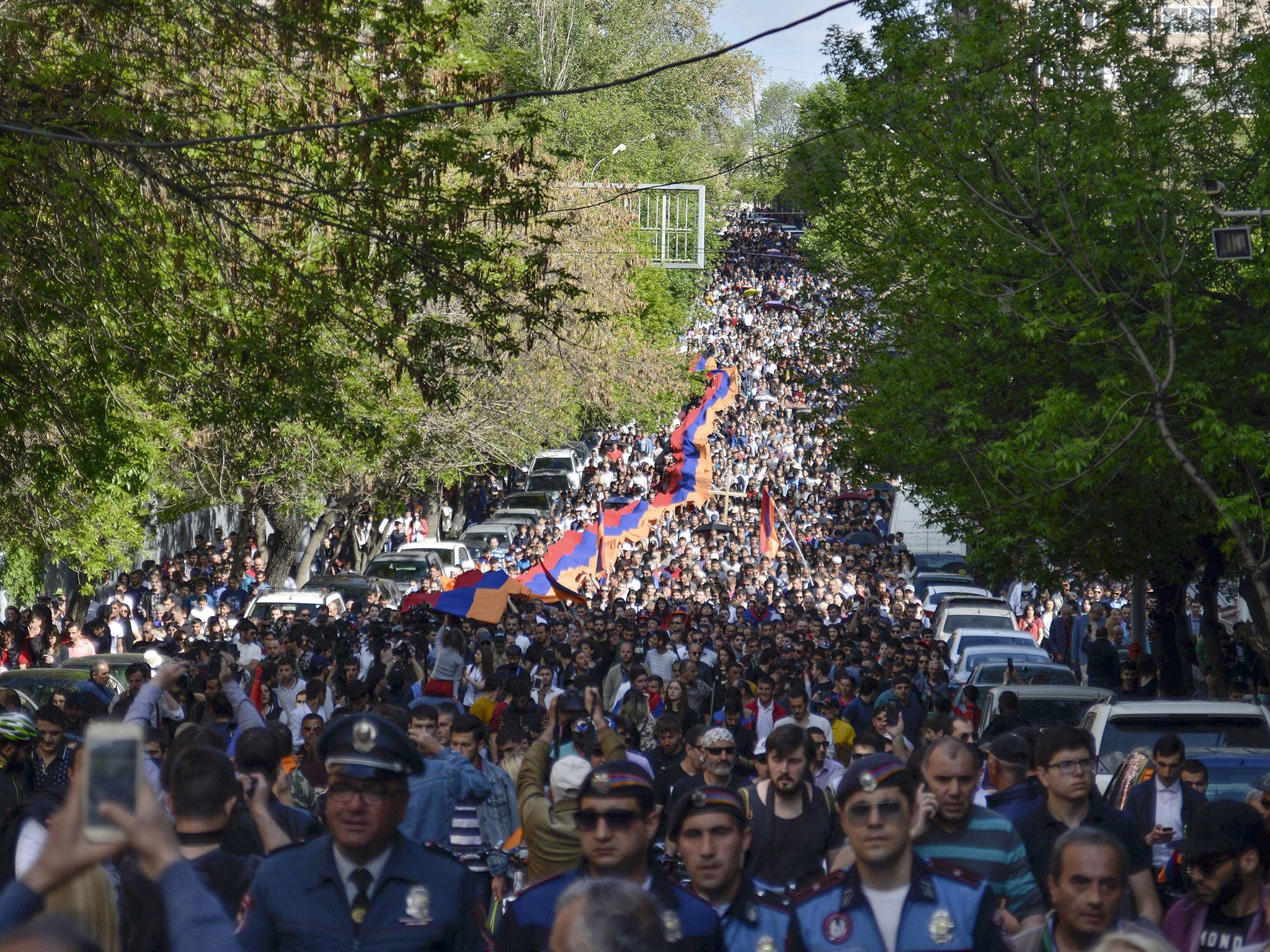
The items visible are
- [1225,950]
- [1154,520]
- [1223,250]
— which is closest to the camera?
[1225,950]

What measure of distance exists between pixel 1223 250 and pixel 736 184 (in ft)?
406

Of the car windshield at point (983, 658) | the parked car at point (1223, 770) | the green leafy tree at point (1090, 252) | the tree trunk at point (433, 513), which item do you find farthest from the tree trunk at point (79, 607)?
the parked car at point (1223, 770)

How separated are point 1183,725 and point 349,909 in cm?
877

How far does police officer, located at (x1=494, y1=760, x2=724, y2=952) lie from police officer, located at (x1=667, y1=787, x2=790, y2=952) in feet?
0.39

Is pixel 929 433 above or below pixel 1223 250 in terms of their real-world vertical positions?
below

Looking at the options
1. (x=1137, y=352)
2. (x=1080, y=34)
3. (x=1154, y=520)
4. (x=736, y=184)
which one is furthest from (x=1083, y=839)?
(x=736, y=184)

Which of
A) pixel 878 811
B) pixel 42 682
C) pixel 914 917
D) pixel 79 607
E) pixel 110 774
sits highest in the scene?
pixel 110 774

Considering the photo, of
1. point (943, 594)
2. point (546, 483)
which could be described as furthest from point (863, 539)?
point (943, 594)

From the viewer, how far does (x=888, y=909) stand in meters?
4.79

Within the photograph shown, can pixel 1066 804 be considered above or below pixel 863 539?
above

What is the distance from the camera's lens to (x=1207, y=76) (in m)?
17.5

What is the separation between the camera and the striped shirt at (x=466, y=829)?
28.9 feet

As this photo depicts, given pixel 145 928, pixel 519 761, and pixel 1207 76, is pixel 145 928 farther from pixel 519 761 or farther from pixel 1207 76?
pixel 1207 76

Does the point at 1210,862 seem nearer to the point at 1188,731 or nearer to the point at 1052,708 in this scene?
the point at 1188,731
